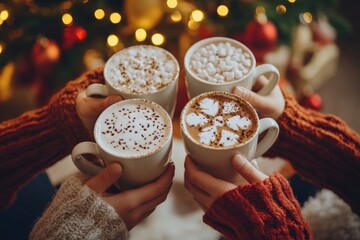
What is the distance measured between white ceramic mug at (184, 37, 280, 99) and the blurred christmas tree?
0.69m

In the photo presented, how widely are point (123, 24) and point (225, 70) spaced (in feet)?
3.13

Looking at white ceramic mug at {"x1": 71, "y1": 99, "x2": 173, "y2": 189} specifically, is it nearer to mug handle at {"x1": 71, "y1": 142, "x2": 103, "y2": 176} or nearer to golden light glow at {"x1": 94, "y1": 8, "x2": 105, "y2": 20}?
mug handle at {"x1": 71, "y1": 142, "x2": 103, "y2": 176}

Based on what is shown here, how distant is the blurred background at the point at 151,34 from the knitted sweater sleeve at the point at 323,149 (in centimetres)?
68

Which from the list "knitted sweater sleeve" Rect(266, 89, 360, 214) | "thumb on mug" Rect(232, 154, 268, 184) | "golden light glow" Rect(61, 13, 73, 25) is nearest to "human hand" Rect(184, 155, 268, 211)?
"thumb on mug" Rect(232, 154, 268, 184)

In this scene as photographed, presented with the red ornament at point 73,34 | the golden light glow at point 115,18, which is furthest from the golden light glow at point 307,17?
the red ornament at point 73,34

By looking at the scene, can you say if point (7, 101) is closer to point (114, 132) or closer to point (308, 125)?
point (114, 132)

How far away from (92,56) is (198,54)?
1121 mm

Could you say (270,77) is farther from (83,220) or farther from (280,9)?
(280,9)

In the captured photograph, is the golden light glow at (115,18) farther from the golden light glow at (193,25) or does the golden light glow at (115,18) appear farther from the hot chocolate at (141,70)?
the hot chocolate at (141,70)

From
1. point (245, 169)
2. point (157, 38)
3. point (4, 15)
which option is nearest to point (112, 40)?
point (157, 38)

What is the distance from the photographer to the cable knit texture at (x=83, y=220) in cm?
79

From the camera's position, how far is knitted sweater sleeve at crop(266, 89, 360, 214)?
1.00 metres

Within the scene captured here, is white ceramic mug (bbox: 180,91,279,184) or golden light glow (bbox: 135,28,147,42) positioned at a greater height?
white ceramic mug (bbox: 180,91,279,184)

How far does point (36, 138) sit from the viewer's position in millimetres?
1037
